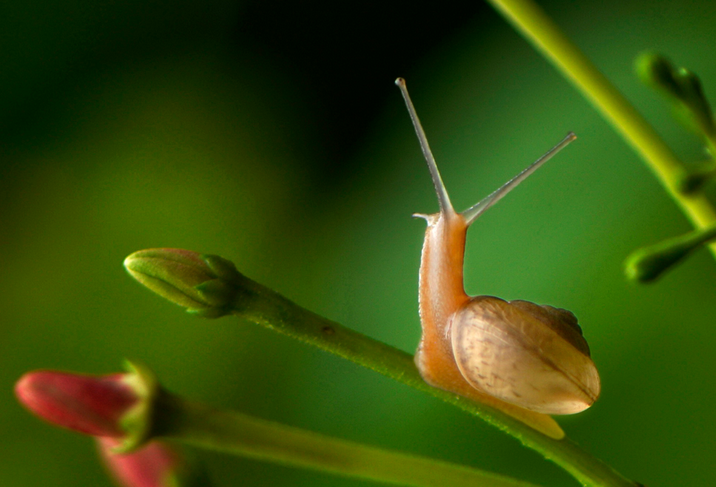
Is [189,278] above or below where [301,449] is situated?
above

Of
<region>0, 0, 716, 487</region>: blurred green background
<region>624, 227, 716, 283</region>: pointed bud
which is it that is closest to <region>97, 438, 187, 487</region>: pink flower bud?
<region>624, 227, 716, 283</region>: pointed bud

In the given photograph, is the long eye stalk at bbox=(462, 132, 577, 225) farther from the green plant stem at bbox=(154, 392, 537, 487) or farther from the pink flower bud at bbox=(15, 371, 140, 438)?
the pink flower bud at bbox=(15, 371, 140, 438)

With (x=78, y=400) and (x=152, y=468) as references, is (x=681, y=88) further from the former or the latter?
(x=152, y=468)

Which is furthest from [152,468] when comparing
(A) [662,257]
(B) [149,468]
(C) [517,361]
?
(A) [662,257]

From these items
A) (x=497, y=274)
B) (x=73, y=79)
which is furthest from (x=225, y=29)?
(x=497, y=274)

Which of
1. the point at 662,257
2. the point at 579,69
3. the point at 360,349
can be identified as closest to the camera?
the point at 662,257
